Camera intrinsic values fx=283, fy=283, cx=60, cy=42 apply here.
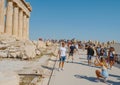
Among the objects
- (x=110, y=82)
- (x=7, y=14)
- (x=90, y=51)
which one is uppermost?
(x=7, y=14)

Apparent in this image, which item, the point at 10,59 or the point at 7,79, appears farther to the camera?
the point at 10,59

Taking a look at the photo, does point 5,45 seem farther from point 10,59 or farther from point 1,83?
point 1,83

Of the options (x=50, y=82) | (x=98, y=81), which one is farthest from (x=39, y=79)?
(x=98, y=81)

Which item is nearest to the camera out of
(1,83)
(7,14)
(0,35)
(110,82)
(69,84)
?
(1,83)

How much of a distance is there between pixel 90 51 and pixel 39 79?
9644mm

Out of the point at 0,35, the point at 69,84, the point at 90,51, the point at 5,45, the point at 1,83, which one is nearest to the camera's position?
the point at 1,83

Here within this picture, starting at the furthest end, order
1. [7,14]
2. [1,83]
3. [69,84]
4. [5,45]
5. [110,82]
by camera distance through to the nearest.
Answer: [7,14], [5,45], [110,82], [69,84], [1,83]

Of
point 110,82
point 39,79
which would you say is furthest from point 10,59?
point 110,82

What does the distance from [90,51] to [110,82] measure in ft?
28.9

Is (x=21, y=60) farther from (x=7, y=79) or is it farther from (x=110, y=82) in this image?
(x=7, y=79)

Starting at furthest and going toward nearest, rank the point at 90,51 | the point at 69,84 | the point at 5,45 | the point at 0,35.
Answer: the point at 0,35 < the point at 5,45 < the point at 90,51 < the point at 69,84

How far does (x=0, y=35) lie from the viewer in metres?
32.5

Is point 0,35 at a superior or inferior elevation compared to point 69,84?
superior

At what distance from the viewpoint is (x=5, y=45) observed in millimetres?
26938
